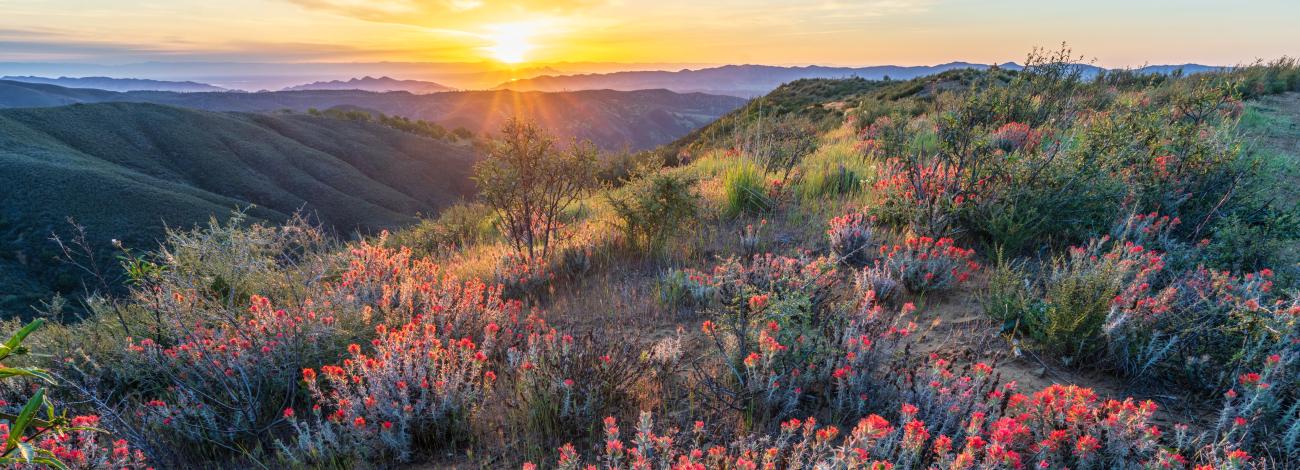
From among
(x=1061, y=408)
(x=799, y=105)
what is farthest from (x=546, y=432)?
(x=799, y=105)

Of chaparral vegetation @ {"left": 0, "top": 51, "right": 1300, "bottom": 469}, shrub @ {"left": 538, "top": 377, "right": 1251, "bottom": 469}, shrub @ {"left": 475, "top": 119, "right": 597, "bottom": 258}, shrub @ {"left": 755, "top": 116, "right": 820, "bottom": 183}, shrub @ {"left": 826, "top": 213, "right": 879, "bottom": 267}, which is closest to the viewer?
shrub @ {"left": 538, "top": 377, "right": 1251, "bottom": 469}

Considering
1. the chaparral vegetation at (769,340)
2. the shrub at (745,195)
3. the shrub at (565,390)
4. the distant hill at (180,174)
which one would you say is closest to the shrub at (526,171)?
the chaparral vegetation at (769,340)

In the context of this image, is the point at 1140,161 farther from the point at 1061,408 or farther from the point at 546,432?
the point at 546,432

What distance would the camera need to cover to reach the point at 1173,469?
185cm

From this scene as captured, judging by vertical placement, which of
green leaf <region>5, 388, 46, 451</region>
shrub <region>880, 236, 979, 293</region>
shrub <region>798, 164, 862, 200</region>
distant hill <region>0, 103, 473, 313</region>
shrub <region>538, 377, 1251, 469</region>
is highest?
green leaf <region>5, 388, 46, 451</region>

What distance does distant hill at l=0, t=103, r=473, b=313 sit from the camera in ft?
115

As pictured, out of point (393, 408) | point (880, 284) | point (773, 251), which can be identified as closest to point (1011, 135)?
point (773, 251)

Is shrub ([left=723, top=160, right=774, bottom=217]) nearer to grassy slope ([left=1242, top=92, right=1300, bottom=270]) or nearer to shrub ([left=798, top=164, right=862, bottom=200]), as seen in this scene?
shrub ([left=798, top=164, right=862, bottom=200])

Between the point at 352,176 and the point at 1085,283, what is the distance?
68.3 m

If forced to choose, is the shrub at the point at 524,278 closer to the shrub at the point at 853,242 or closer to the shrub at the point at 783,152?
the shrub at the point at 853,242

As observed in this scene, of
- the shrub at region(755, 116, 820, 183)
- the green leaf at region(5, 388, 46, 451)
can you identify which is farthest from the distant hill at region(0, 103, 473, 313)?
the green leaf at region(5, 388, 46, 451)

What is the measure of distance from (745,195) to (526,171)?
8.18 ft

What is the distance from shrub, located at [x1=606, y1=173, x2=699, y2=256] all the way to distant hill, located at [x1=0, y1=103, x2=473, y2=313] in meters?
27.8

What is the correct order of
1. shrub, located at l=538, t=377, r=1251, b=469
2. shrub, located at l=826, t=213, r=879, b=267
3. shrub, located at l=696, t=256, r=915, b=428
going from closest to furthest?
1. shrub, located at l=538, t=377, r=1251, b=469
2. shrub, located at l=696, t=256, r=915, b=428
3. shrub, located at l=826, t=213, r=879, b=267
